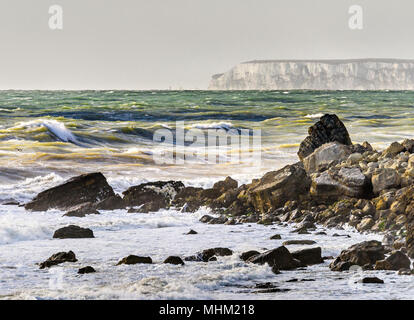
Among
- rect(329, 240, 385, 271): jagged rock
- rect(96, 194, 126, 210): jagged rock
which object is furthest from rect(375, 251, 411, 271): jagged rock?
rect(96, 194, 126, 210): jagged rock

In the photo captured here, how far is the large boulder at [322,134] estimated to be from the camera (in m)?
19.2

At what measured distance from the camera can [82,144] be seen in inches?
1442

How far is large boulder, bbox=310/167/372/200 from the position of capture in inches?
571

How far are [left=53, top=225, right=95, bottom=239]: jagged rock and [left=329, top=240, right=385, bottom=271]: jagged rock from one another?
5159 millimetres

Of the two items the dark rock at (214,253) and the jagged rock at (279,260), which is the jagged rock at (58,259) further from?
the jagged rock at (279,260)

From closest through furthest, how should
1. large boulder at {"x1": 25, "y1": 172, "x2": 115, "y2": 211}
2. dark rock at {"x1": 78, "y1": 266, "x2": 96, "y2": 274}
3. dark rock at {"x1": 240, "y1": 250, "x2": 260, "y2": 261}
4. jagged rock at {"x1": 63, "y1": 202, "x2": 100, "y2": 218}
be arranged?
dark rock at {"x1": 78, "y1": 266, "x2": 96, "y2": 274} → dark rock at {"x1": 240, "y1": 250, "x2": 260, "y2": 261} → jagged rock at {"x1": 63, "y1": 202, "x2": 100, "y2": 218} → large boulder at {"x1": 25, "y1": 172, "x2": 115, "y2": 211}

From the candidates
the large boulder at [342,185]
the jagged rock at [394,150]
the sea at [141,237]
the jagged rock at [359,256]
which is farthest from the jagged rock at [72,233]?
the jagged rock at [394,150]

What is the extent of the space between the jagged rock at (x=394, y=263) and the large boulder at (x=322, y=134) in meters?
10.0

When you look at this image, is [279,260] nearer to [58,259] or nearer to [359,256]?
[359,256]

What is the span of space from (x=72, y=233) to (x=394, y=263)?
619cm

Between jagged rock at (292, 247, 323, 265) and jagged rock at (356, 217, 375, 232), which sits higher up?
jagged rock at (292, 247, 323, 265)

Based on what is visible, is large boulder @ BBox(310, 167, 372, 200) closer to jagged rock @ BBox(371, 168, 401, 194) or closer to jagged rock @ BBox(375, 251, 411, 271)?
jagged rock @ BBox(371, 168, 401, 194)

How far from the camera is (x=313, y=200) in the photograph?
14875 millimetres

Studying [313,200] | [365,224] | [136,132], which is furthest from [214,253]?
[136,132]
